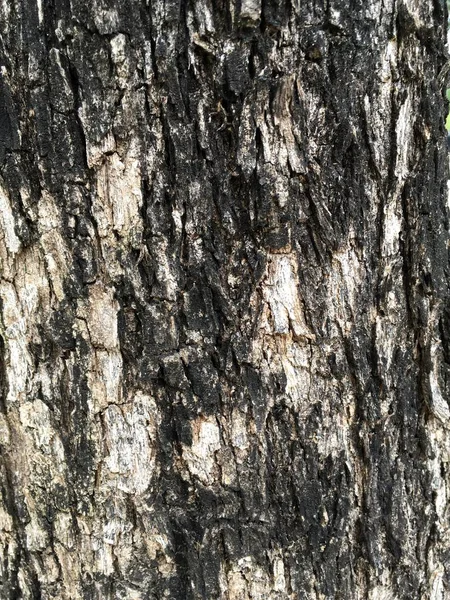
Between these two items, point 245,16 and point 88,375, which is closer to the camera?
point 245,16

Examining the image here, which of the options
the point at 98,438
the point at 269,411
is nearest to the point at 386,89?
the point at 269,411

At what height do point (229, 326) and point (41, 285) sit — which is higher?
point (41, 285)

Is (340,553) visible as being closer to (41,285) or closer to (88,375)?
(88,375)

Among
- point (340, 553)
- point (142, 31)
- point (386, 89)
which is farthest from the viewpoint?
point (340, 553)

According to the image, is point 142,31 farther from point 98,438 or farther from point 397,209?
point 98,438

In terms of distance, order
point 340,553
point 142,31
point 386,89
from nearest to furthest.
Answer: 1. point 142,31
2. point 386,89
3. point 340,553

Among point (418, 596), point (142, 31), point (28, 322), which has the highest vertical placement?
point (142, 31)
